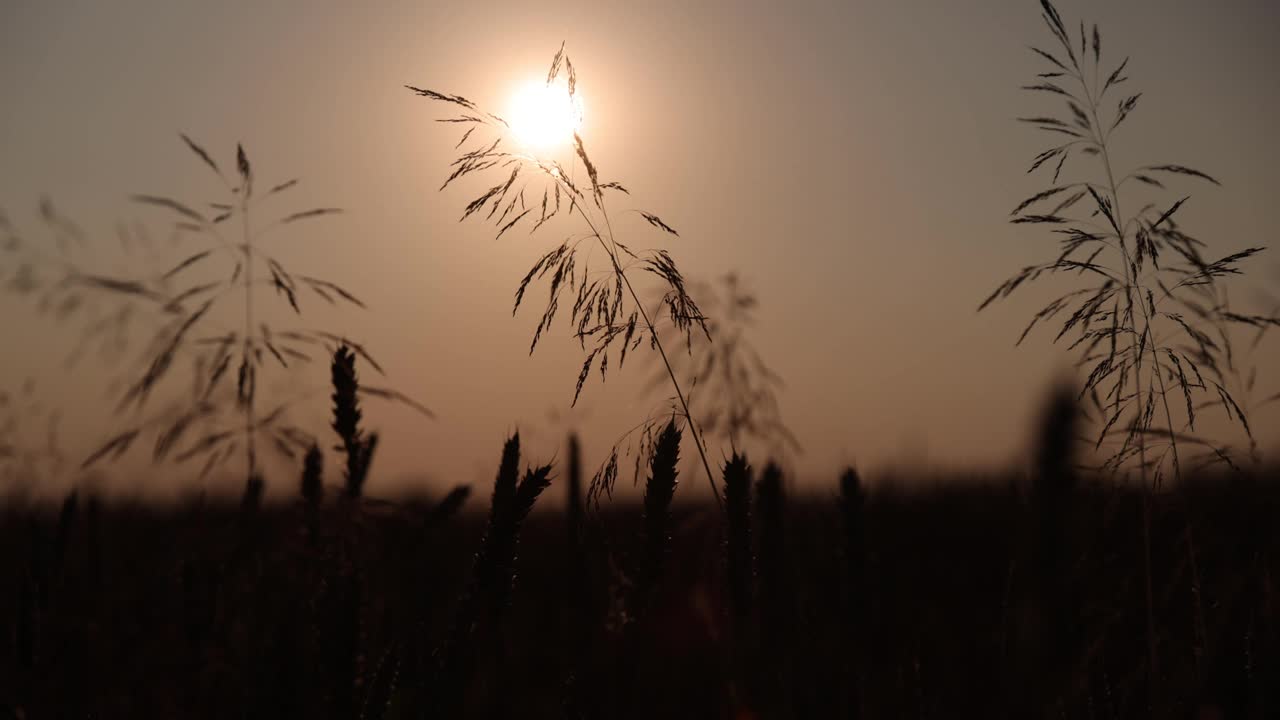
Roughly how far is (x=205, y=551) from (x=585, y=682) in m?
1.45

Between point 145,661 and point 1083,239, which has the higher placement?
point 1083,239

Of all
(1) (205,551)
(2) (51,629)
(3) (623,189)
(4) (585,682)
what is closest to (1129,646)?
(4) (585,682)

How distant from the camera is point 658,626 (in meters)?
Answer: 2.49

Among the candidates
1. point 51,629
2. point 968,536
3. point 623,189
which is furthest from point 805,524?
point 51,629

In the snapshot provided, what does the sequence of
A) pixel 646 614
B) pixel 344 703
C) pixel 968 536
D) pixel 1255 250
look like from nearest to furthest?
1. pixel 344 703
2. pixel 646 614
3. pixel 1255 250
4. pixel 968 536

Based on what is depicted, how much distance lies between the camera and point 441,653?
68.9 inches

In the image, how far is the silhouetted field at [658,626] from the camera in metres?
1.63

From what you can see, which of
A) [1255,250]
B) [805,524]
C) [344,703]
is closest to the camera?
[344,703]

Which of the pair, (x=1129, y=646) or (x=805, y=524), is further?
(x=805, y=524)

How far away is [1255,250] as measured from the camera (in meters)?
2.74

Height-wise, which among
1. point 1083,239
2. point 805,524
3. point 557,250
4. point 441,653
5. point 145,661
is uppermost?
point 1083,239

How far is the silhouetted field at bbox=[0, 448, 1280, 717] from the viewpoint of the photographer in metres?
1.63

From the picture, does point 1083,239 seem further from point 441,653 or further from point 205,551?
point 205,551

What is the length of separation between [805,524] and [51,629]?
12.6 feet
